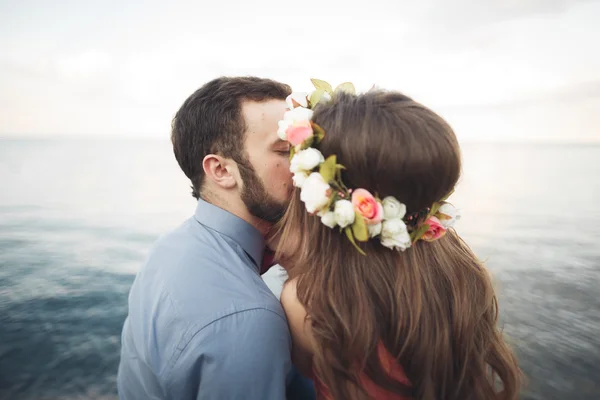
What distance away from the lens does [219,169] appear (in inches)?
103

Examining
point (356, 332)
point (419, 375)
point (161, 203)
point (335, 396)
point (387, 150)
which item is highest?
point (387, 150)

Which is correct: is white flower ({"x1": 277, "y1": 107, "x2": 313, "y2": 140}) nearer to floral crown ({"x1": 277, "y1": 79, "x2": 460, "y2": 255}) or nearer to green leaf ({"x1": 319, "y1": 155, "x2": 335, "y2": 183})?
floral crown ({"x1": 277, "y1": 79, "x2": 460, "y2": 255})

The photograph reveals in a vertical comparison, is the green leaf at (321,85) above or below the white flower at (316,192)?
above

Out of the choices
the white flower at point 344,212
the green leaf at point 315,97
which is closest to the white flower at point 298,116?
the green leaf at point 315,97

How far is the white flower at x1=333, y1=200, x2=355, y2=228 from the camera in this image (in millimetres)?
1652

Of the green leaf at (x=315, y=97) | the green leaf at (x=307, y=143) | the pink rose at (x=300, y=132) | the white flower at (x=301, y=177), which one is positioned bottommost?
the white flower at (x=301, y=177)

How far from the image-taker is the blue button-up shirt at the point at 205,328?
5.64ft

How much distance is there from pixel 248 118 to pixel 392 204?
4.12ft

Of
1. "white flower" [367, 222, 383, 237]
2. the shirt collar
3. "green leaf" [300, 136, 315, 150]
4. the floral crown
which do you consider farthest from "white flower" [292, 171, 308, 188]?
the shirt collar

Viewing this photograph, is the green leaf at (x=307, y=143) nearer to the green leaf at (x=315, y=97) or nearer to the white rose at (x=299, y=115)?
the white rose at (x=299, y=115)

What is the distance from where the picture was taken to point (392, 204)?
1708mm

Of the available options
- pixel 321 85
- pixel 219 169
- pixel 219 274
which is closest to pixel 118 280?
pixel 219 169

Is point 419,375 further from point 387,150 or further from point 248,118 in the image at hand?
point 248,118

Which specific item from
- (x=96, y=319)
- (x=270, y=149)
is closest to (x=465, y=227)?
(x=96, y=319)
